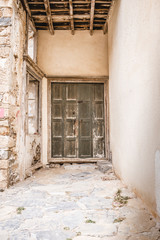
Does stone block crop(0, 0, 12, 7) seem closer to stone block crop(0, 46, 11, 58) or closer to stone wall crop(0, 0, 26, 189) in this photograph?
stone wall crop(0, 0, 26, 189)

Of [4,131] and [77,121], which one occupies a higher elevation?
[77,121]

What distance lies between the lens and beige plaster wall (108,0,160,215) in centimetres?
227

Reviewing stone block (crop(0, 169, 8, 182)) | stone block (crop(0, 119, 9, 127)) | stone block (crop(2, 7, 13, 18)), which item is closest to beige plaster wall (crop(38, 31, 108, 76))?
stone block (crop(2, 7, 13, 18))

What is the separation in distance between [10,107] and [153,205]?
283 cm

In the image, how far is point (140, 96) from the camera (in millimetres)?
2797

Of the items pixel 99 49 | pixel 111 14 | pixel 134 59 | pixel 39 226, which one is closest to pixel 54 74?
pixel 99 49

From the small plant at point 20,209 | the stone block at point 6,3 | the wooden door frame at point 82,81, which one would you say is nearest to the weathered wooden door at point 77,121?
the wooden door frame at point 82,81

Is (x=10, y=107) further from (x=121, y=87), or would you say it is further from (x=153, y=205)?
(x=153, y=205)

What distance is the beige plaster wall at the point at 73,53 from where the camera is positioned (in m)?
5.98

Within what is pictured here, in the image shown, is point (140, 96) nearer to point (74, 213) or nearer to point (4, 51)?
point (74, 213)

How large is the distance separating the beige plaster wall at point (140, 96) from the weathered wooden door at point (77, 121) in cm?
193

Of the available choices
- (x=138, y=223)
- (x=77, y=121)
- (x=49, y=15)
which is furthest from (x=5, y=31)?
(x=138, y=223)

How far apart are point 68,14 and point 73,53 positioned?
3.44 feet

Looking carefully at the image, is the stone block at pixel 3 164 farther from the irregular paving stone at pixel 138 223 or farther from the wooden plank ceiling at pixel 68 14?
the wooden plank ceiling at pixel 68 14
